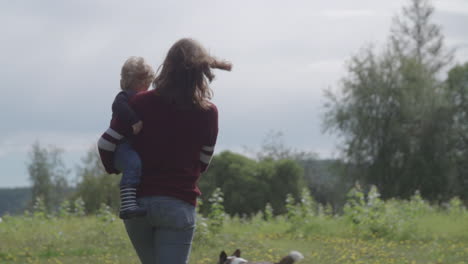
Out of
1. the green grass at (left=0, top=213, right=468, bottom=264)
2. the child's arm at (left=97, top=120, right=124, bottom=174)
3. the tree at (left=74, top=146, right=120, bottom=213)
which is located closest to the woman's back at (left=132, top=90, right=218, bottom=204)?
the child's arm at (left=97, top=120, right=124, bottom=174)

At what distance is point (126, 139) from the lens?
11.2 ft

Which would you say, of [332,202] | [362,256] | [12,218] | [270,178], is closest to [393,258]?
[362,256]

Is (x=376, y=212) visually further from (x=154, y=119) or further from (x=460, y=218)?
(x=154, y=119)

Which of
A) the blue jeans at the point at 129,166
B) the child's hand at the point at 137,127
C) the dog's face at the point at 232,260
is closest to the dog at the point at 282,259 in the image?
the dog's face at the point at 232,260

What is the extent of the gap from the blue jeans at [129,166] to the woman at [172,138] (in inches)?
1.7

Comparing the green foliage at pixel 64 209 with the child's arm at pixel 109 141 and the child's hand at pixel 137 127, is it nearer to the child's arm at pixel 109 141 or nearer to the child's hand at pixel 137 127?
the child's arm at pixel 109 141

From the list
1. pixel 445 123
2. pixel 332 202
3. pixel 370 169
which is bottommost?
pixel 332 202

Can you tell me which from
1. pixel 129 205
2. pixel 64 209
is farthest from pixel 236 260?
pixel 64 209

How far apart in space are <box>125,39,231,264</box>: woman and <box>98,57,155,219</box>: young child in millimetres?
51

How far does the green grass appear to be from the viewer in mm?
9281

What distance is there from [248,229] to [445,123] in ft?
60.1

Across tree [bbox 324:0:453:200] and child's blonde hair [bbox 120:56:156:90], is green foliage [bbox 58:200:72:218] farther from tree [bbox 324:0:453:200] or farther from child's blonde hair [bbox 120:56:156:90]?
tree [bbox 324:0:453:200]

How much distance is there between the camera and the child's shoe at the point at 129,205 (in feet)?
10.6

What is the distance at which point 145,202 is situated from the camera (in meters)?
3.28
